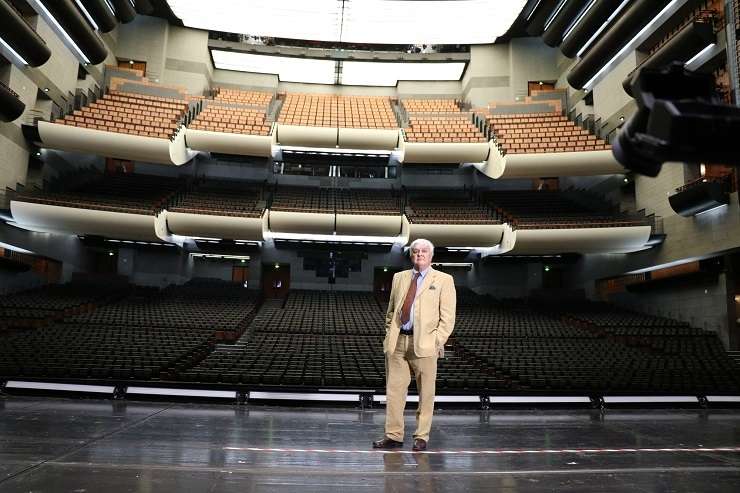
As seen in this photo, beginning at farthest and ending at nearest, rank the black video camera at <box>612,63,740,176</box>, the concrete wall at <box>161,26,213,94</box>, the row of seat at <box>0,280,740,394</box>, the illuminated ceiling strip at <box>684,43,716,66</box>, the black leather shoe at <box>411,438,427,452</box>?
the concrete wall at <box>161,26,213,94</box>
the illuminated ceiling strip at <box>684,43,716,66</box>
the row of seat at <box>0,280,740,394</box>
the black leather shoe at <box>411,438,427,452</box>
the black video camera at <box>612,63,740,176</box>

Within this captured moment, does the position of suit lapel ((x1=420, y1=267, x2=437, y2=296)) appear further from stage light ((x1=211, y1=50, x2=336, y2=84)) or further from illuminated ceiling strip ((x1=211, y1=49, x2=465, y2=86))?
stage light ((x1=211, y1=50, x2=336, y2=84))

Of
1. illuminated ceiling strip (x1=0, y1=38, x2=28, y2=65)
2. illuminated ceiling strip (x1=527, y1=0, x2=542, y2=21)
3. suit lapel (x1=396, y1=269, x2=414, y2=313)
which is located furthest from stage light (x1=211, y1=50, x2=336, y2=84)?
suit lapel (x1=396, y1=269, x2=414, y2=313)

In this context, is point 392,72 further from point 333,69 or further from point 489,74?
point 489,74

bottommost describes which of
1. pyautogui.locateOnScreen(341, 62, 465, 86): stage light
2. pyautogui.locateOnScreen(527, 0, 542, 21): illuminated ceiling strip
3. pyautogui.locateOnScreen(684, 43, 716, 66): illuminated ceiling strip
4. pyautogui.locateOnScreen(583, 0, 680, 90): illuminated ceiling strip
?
pyautogui.locateOnScreen(684, 43, 716, 66): illuminated ceiling strip

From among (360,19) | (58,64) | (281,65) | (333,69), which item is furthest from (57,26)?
(333,69)

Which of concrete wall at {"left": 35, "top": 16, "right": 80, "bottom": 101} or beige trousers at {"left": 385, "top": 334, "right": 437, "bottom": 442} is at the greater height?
concrete wall at {"left": 35, "top": 16, "right": 80, "bottom": 101}

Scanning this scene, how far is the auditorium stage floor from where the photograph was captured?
244 cm

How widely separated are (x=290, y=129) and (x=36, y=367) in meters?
12.8

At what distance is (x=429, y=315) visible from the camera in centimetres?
360

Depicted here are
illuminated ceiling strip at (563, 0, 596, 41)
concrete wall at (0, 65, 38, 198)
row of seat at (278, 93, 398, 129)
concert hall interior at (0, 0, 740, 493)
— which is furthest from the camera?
row of seat at (278, 93, 398, 129)

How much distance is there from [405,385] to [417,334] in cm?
45

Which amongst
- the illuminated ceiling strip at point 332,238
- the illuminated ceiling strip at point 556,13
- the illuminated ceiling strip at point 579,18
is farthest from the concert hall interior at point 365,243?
the illuminated ceiling strip at point 556,13

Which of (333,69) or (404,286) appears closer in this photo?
(404,286)

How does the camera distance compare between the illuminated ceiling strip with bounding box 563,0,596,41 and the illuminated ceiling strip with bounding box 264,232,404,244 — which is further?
the illuminated ceiling strip with bounding box 264,232,404,244
